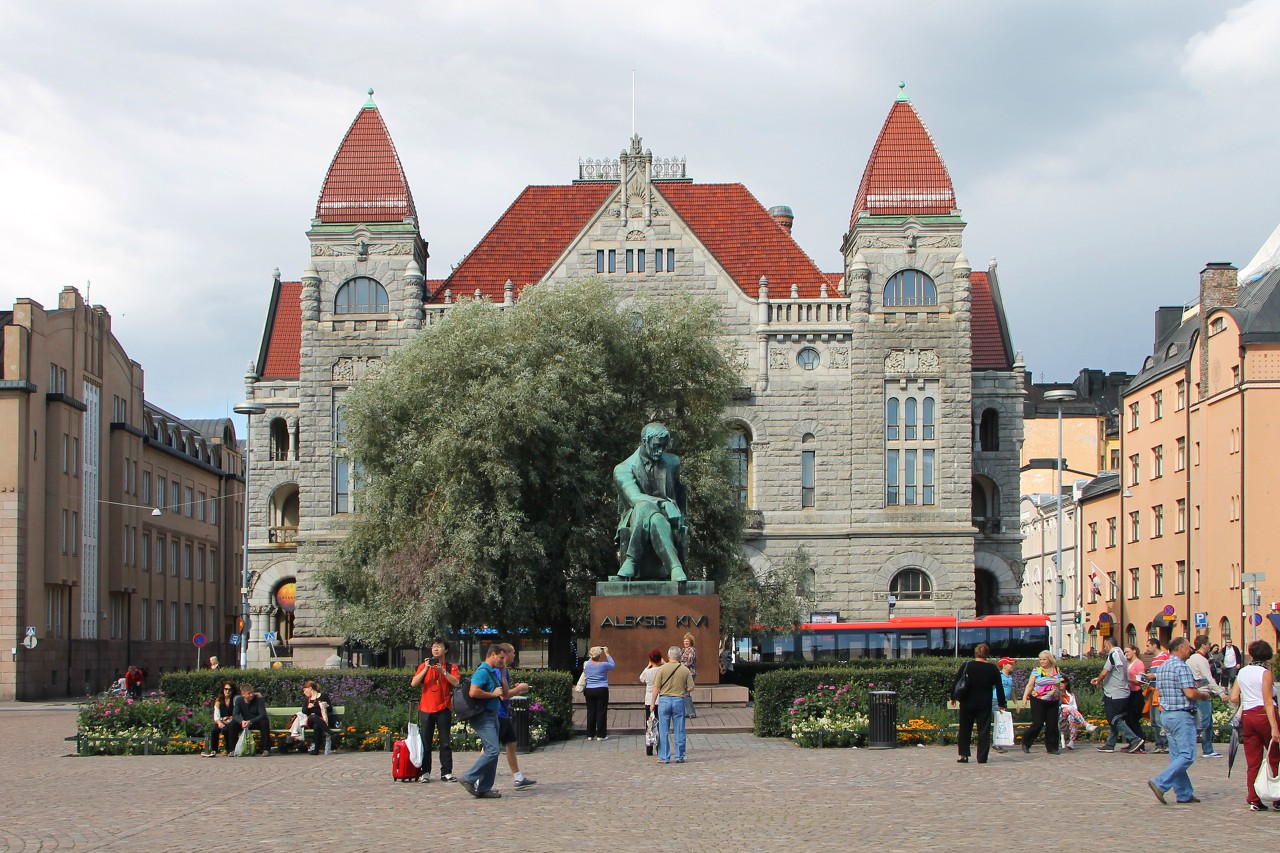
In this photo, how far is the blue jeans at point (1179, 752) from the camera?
16109 millimetres

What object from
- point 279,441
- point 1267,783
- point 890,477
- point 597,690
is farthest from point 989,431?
point 1267,783

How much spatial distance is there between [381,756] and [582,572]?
667 inches

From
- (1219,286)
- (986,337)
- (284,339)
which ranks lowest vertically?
(986,337)

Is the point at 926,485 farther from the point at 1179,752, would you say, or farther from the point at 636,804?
the point at 636,804

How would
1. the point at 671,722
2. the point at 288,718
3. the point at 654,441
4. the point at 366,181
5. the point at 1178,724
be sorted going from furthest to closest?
the point at 366,181 → the point at 654,441 → the point at 288,718 → the point at 671,722 → the point at 1178,724

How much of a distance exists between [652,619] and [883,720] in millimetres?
4927

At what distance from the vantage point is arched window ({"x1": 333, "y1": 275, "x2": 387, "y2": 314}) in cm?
6069

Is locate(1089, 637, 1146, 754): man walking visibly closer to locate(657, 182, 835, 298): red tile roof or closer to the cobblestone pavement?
the cobblestone pavement

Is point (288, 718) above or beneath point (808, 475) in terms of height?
beneath

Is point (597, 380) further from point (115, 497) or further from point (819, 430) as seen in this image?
point (115, 497)

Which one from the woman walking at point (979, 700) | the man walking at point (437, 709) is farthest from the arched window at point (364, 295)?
the woman walking at point (979, 700)

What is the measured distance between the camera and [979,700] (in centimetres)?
2056

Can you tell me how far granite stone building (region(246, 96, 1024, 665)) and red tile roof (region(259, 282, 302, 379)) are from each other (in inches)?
255

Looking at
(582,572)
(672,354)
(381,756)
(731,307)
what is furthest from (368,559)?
(731,307)
